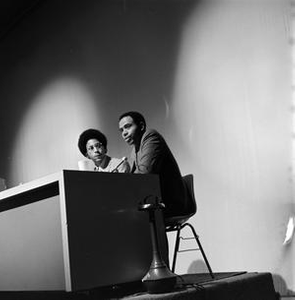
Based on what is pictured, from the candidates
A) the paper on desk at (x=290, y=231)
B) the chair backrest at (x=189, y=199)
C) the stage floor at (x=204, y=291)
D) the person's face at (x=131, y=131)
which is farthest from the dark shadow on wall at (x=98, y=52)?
the stage floor at (x=204, y=291)

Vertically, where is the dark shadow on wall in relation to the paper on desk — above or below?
above

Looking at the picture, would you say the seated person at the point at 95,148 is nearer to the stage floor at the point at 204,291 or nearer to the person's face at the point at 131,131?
the person's face at the point at 131,131

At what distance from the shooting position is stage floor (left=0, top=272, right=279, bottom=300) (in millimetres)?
1760

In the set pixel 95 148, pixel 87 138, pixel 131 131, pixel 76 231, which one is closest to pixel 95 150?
pixel 95 148

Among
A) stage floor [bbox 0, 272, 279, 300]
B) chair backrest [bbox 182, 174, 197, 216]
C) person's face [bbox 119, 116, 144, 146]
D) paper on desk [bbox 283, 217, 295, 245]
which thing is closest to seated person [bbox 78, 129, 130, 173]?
person's face [bbox 119, 116, 144, 146]

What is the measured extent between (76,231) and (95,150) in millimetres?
1883

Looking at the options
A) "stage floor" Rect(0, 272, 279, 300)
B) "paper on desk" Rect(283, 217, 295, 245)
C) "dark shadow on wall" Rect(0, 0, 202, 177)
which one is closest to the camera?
"stage floor" Rect(0, 272, 279, 300)

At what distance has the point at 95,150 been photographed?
3.62m

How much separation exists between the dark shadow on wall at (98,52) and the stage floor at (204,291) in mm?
1811

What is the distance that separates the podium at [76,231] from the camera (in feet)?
5.78

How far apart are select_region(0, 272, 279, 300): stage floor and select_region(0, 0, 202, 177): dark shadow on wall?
1.81m

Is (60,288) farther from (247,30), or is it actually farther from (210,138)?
(247,30)

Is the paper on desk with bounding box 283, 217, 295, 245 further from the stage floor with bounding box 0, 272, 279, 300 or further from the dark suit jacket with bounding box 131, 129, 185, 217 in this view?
the dark suit jacket with bounding box 131, 129, 185, 217

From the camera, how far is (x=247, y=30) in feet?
10.3
